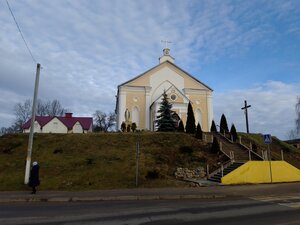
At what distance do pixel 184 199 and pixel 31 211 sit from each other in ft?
21.5

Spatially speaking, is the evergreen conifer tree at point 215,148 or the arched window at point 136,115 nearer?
the evergreen conifer tree at point 215,148

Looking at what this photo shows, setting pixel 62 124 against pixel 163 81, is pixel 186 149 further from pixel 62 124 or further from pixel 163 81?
pixel 62 124

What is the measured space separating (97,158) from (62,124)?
33.4m

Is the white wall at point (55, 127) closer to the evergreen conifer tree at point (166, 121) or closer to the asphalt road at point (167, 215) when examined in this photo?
the evergreen conifer tree at point (166, 121)

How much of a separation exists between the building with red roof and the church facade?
1252cm

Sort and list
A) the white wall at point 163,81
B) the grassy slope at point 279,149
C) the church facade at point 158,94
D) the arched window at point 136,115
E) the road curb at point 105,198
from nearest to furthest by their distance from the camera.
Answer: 1. the road curb at point 105,198
2. the grassy slope at point 279,149
3. the church facade at point 158,94
4. the arched window at point 136,115
5. the white wall at point 163,81

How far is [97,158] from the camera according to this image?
2298cm

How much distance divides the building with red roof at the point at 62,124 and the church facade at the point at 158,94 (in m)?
12.5

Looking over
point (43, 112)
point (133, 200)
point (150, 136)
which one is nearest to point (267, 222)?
point (133, 200)

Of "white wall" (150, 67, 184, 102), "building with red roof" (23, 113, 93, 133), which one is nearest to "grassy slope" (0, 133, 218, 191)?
"white wall" (150, 67, 184, 102)

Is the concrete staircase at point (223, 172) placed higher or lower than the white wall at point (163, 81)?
lower

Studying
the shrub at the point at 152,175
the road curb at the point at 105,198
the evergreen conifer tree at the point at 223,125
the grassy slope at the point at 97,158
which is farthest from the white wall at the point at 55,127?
the road curb at the point at 105,198

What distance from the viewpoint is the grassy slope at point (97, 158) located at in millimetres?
18344

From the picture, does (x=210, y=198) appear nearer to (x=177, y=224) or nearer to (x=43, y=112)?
(x=177, y=224)
